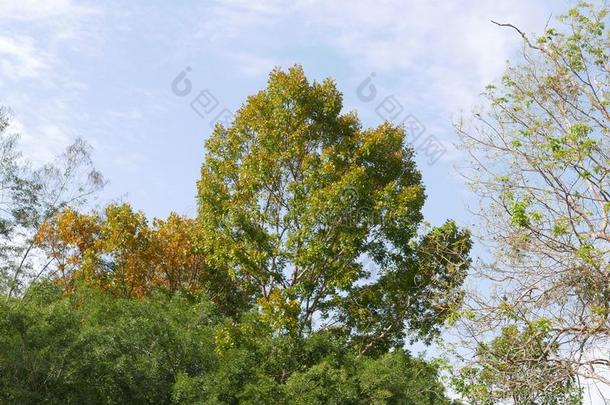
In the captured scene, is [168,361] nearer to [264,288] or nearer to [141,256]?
[264,288]

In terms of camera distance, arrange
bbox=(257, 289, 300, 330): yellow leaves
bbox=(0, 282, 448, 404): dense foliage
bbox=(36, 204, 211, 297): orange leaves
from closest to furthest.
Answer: bbox=(0, 282, 448, 404): dense foliage → bbox=(257, 289, 300, 330): yellow leaves → bbox=(36, 204, 211, 297): orange leaves

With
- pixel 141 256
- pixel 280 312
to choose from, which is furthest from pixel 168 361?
pixel 141 256

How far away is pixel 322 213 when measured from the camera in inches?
701

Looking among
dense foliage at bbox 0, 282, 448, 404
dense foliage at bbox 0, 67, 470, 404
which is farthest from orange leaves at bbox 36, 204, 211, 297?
dense foliage at bbox 0, 282, 448, 404

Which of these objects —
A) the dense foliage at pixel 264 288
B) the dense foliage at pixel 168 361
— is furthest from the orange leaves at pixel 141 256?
the dense foliage at pixel 168 361

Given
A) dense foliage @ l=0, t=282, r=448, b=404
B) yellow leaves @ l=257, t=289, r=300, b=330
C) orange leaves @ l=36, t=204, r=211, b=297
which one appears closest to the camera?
dense foliage @ l=0, t=282, r=448, b=404

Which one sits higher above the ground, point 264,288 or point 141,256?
point 141,256

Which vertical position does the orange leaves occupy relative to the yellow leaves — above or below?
above

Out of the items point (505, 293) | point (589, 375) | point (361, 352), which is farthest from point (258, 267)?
point (589, 375)

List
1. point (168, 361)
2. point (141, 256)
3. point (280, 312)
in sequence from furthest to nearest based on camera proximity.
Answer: point (141, 256)
point (280, 312)
point (168, 361)

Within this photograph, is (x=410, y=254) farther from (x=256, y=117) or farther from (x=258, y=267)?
(x=256, y=117)

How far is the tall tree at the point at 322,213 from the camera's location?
18078 mm

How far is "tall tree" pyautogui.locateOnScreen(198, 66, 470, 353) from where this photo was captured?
18078 mm

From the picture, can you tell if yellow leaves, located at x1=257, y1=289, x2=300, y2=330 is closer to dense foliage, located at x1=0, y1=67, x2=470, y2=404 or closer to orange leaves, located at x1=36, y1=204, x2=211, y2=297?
dense foliage, located at x1=0, y1=67, x2=470, y2=404
